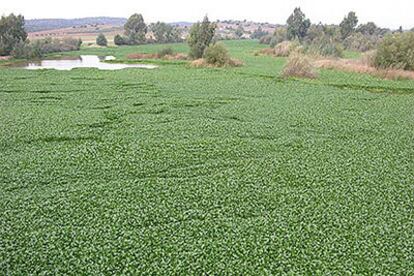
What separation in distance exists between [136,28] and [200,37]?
37747mm

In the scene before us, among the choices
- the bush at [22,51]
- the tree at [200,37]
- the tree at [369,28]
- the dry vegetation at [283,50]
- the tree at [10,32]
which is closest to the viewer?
the tree at [200,37]

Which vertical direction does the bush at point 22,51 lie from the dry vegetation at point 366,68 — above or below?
above

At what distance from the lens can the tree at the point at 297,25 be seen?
66.8 m

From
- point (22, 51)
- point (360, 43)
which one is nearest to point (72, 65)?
point (22, 51)

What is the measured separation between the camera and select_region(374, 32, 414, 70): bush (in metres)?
32.2

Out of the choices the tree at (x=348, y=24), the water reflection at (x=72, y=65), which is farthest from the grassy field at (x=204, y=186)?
the tree at (x=348, y=24)

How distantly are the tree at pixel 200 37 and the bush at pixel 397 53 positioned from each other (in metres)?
16.8

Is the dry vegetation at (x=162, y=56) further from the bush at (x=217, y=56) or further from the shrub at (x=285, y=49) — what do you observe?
the shrub at (x=285, y=49)

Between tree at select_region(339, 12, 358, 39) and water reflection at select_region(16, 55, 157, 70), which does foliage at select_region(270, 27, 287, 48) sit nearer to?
tree at select_region(339, 12, 358, 39)

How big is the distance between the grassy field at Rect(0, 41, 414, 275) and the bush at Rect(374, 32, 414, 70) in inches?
532

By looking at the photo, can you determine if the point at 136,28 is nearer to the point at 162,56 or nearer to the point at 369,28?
the point at 162,56

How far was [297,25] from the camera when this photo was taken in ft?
219

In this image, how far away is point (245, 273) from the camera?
731 cm

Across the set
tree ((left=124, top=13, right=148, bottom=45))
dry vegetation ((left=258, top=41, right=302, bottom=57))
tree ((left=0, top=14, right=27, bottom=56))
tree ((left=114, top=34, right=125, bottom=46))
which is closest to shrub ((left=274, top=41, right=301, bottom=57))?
dry vegetation ((left=258, top=41, right=302, bottom=57))
